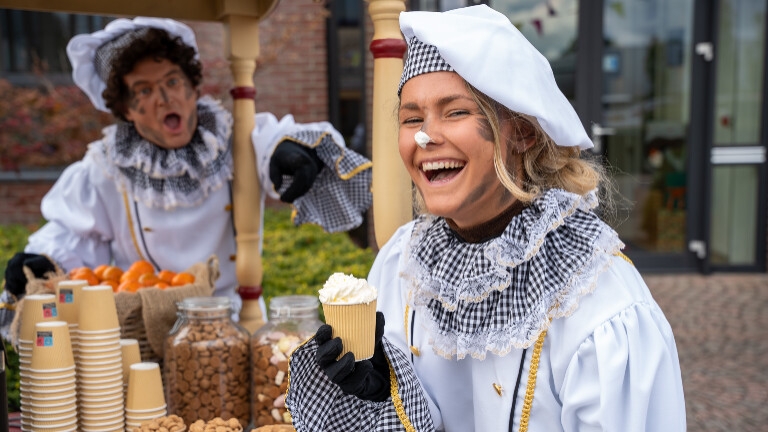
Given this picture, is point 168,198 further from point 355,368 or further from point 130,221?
point 355,368

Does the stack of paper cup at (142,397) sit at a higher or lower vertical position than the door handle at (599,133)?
lower

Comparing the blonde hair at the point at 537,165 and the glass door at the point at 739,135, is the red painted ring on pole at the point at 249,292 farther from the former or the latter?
the glass door at the point at 739,135

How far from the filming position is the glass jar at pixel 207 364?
6.74 ft

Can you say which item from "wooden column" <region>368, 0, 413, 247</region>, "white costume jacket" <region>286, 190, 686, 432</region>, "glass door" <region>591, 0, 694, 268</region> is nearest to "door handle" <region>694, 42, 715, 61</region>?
"glass door" <region>591, 0, 694, 268</region>

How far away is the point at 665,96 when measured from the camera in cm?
730

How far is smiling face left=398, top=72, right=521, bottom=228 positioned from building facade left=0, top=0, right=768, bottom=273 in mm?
5768

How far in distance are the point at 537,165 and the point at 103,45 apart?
188 cm

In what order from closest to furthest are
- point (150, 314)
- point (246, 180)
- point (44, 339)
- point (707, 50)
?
point (44, 339)
point (150, 314)
point (246, 180)
point (707, 50)

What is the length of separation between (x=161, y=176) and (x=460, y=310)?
1.50 meters

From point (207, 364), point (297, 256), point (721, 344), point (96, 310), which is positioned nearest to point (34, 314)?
point (96, 310)

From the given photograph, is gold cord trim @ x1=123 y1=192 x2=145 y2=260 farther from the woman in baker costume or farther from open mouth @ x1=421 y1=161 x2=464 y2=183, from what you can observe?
open mouth @ x1=421 y1=161 x2=464 y2=183

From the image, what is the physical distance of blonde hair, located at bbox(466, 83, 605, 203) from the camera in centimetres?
151

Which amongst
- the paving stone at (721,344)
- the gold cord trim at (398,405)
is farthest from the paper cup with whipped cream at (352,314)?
the paving stone at (721,344)

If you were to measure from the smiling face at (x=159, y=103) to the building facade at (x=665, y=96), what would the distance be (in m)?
4.57
